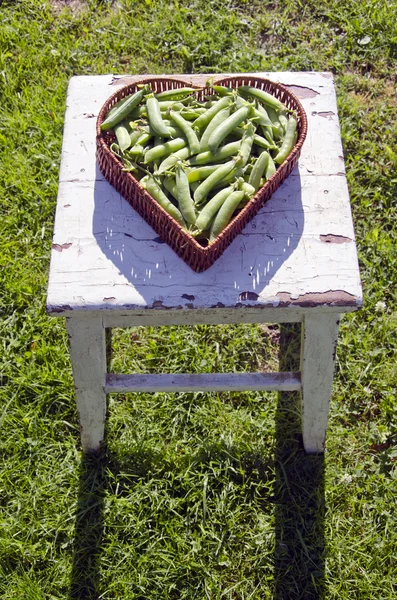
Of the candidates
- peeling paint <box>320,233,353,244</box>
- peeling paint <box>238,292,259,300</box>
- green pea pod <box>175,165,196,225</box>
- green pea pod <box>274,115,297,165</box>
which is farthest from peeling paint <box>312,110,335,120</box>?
peeling paint <box>238,292,259,300</box>

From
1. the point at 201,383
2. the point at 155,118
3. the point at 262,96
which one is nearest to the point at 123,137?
the point at 155,118

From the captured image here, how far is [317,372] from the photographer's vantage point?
97.6 inches

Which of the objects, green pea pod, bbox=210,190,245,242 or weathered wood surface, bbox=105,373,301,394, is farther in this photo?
weathered wood surface, bbox=105,373,301,394

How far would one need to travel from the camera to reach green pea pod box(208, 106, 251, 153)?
2.27 meters

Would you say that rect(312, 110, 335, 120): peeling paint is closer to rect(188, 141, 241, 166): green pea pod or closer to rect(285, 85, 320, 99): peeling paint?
rect(285, 85, 320, 99): peeling paint

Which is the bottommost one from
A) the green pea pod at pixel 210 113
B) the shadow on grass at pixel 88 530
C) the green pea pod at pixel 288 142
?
the shadow on grass at pixel 88 530

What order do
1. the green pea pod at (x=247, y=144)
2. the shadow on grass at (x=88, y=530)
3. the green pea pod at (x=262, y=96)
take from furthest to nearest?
the shadow on grass at (x=88, y=530)
the green pea pod at (x=262, y=96)
the green pea pod at (x=247, y=144)

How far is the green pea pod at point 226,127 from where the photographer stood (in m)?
2.27

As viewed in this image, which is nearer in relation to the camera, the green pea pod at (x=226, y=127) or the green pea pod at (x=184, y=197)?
the green pea pod at (x=184, y=197)

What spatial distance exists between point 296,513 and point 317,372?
1.84ft

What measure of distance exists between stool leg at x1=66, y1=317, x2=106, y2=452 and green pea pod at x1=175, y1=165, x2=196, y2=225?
1.35 ft

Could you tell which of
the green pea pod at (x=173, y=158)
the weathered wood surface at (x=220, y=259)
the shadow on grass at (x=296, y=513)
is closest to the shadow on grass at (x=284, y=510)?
the shadow on grass at (x=296, y=513)

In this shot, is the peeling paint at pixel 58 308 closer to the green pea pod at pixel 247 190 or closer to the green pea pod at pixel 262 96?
the green pea pod at pixel 247 190

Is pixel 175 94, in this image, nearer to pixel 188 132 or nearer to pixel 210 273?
pixel 188 132
